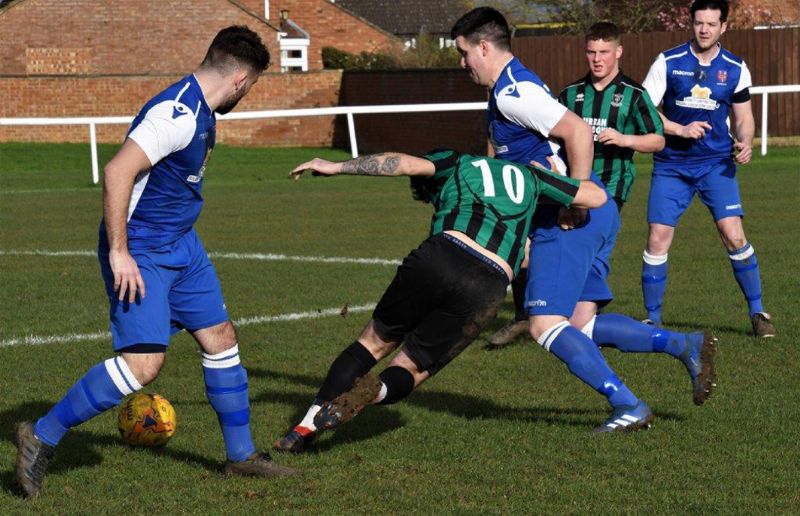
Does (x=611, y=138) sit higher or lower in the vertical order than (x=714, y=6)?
lower

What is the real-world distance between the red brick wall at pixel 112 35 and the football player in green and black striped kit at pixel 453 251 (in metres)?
38.2

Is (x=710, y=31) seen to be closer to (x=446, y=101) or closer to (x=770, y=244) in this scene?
(x=770, y=244)

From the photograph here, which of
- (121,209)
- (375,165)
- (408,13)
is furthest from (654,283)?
(408,13)

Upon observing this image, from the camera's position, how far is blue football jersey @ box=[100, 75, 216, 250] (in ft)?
18.7

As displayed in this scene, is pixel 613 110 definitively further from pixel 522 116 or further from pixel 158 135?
pixel 158 135

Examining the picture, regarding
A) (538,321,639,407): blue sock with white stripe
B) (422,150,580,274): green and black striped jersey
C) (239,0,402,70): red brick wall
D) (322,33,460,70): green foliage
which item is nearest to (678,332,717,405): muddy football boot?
(538,321,639,407): blue sock with white stripe

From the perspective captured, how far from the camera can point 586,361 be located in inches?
266

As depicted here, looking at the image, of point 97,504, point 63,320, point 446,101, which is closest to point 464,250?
point 97,504

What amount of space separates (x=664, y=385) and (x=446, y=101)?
24.8m

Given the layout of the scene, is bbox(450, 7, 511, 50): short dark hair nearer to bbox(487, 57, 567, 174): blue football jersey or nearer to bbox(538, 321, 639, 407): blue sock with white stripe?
bbox(487, 57, 567, 174): blue football jersey

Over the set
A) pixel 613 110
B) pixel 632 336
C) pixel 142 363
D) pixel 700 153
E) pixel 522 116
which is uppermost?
pixel 522 116

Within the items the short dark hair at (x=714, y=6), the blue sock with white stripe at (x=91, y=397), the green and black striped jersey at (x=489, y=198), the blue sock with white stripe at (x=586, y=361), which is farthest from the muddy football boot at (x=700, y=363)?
the short dark hair at (x=714, y=6)

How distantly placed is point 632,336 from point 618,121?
196 cm

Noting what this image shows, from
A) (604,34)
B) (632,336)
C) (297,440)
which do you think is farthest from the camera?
(604,34)
